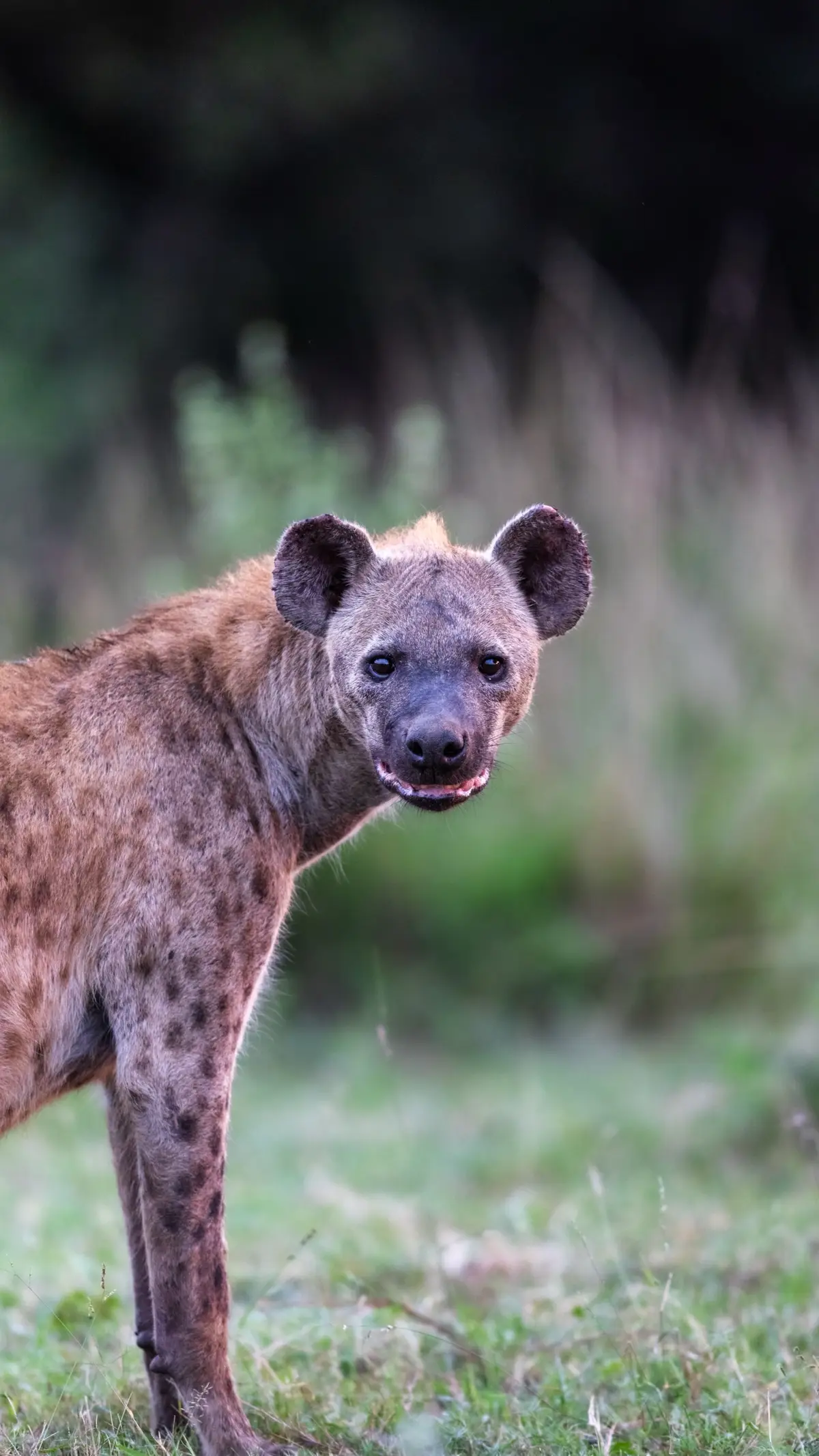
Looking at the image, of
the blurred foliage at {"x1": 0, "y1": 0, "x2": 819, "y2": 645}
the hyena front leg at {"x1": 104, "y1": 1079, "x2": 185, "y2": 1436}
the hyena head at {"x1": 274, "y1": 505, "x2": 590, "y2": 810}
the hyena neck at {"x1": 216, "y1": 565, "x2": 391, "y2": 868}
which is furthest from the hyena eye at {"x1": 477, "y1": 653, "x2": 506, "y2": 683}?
the blurred foliage at {"x1": 0, "y1": 0, "x2": 819, "y2": 645}

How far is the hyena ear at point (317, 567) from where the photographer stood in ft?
13.4

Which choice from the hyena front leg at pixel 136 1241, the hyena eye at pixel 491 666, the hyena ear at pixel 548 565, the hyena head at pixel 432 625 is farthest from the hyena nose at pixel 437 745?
the hyena front leg at pixel 136 1241

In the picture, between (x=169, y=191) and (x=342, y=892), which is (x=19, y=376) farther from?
(x=342, y=892)

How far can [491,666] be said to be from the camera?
4051mm

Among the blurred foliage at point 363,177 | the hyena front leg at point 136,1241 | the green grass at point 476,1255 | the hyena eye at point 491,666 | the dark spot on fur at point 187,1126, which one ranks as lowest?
the green grass at point 476,1255

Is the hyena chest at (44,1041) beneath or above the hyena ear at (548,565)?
beneath

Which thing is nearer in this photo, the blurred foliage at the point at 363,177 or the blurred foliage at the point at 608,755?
the blurred foliage at the point at 608,755

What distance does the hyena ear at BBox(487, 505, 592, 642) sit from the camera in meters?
4.25

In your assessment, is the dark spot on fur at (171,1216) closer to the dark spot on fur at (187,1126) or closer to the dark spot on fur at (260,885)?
the dark spot on fur at (187,1126)

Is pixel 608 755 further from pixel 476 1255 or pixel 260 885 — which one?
pixel 260 885

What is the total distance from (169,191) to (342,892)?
1061cm

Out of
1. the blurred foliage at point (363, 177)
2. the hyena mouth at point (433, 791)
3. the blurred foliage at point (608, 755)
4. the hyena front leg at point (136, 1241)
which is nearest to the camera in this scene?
the hyena mouth at point (433, 791)

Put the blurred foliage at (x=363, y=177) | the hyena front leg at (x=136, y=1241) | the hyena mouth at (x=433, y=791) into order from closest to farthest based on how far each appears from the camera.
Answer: the hyena mouth at (x=433, y=791) < the hyena front leg at (x=136, y=1241) < the blurred foliage at (x=363, y=177)

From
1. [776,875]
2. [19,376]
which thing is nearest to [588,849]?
[776,875]
